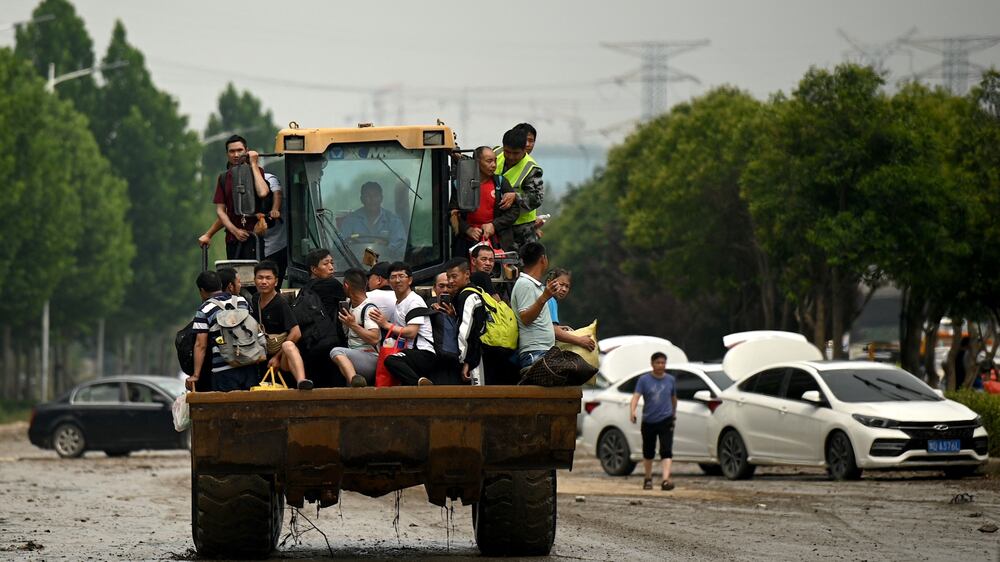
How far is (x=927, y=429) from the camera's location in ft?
80.5

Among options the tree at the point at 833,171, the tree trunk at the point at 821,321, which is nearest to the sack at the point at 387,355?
the tree at the point at 833,171

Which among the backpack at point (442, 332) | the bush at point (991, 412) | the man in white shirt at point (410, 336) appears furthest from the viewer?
the bush at point (991, 412)

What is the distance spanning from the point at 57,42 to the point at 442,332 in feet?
229

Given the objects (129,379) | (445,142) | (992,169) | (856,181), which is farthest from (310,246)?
(856,181)

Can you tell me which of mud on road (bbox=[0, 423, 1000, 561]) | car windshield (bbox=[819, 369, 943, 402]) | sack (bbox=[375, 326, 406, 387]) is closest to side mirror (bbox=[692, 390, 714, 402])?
mud on road (bbox=[0, 423, 1000, 561])

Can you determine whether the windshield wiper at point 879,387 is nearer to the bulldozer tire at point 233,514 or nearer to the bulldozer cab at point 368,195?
the bulldozer cab at point 368,195

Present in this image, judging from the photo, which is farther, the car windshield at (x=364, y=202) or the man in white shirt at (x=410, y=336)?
the car windshield at (x=364, y=202)

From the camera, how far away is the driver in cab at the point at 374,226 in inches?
635

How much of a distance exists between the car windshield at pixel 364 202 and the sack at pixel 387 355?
7.69 ft

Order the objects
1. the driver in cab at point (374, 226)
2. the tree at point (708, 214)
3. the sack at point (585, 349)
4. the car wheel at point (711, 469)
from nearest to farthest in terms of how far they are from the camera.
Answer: the sack at point (585, 349)
the driver in cab at point (374, 226)
the car wheel at point (711, 469)
the tree at point (708, 214)

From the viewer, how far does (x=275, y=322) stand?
14.0 m

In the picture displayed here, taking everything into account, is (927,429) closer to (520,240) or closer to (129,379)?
(520,240)

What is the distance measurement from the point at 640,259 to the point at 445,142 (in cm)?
5973

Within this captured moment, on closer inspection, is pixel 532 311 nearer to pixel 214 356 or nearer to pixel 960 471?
pixel 214 356
